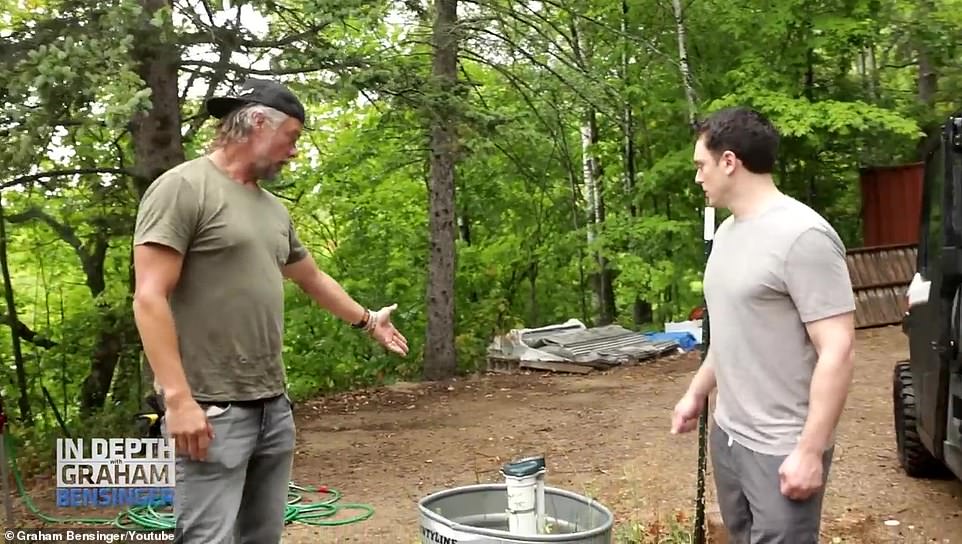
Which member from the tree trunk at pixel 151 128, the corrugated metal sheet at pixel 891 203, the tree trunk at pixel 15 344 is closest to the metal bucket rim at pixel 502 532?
the tree trunk at pixel 151 128

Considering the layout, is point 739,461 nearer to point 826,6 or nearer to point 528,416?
point 528,416

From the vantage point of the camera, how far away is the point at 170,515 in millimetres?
4188

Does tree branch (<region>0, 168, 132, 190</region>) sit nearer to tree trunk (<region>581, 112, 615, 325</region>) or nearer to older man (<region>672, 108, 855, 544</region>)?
older man (<region>672, 108, 855, 544</region>)

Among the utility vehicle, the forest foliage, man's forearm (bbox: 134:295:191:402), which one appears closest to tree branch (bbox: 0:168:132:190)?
the forest foliage

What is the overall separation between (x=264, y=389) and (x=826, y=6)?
1017cm

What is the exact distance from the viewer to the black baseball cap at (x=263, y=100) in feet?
7.20

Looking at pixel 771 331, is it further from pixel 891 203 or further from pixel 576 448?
Result: pixel 891 203

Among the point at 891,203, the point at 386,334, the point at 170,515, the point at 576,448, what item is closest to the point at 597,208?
the point at 891,203

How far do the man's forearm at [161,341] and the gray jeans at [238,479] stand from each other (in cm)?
16

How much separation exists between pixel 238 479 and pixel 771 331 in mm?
1316

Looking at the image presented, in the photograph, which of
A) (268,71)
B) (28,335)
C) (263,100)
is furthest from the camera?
(28,335)

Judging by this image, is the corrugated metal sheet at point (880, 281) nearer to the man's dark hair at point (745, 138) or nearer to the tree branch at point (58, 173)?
the tree branch at point (58, 173)

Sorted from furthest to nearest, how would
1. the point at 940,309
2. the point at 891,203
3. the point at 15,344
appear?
the point at 891,203 < the point at 15,344 < the point at 940,309

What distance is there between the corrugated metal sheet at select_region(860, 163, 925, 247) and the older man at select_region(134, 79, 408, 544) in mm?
10688
